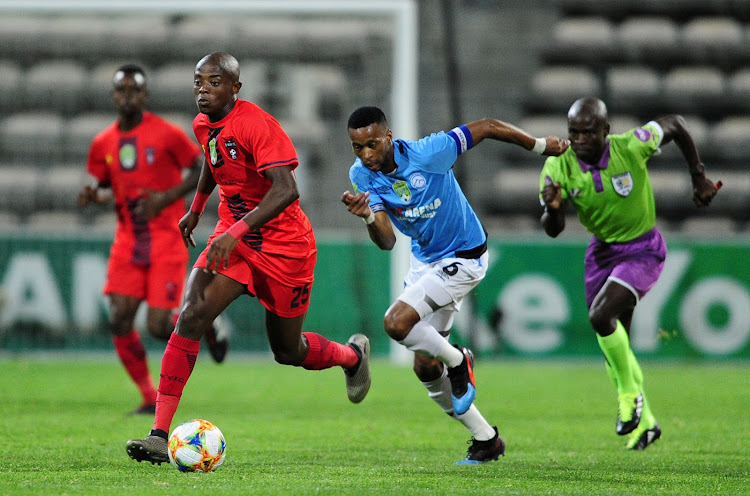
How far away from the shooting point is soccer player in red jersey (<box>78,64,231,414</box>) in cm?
836

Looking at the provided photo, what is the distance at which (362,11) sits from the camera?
13195 millimetres

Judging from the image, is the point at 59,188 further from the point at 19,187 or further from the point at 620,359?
the point at 620,359

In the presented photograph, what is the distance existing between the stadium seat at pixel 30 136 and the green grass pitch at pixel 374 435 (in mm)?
4296

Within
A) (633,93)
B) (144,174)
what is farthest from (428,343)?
(633,93)

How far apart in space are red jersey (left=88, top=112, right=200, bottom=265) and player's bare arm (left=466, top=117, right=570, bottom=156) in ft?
10.6

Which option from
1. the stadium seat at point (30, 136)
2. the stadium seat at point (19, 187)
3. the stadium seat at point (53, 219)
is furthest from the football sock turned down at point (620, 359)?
the stadium seat at point (30, 136)

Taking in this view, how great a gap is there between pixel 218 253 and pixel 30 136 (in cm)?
1218

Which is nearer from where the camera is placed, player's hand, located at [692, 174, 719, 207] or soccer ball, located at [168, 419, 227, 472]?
soccer ball, located at [168, 419, 227, 472]

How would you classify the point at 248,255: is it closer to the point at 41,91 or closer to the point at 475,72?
the point at 41,91

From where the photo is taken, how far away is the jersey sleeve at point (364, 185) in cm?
595

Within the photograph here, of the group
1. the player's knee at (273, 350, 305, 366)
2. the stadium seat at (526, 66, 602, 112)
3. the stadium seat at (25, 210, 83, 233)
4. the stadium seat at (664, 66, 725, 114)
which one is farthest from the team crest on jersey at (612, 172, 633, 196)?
the stadium seat at (664, 66, 725, 114)

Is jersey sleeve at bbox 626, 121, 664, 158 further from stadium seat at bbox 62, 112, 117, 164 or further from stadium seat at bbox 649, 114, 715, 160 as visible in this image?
stadium seat at bbox 62, 112, 117, 164

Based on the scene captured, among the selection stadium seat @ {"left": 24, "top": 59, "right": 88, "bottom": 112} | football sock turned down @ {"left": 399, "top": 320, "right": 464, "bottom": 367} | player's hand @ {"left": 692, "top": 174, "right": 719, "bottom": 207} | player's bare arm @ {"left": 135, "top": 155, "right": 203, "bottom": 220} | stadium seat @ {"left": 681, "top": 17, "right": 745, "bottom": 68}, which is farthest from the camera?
stadium seat @ {"left": 681, "top": 17, "right": 745, "bottom": 68}

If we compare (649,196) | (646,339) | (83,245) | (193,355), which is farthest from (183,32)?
(193,355)
